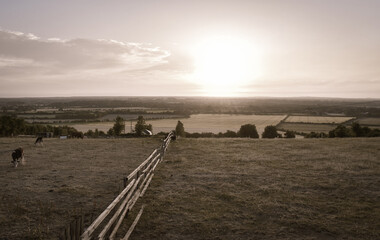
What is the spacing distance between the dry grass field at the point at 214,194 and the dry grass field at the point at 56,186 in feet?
0.13

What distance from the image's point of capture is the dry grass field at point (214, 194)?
9.25 m

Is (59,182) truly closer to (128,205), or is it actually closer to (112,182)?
(112,182)

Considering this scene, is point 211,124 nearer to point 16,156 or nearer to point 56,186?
point 16,156

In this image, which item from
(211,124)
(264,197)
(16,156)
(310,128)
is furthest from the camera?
(211,124)

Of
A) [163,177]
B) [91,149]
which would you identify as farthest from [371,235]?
[91,149]

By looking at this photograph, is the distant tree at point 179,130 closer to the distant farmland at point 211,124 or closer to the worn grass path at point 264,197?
the distant farmland at point 211,124

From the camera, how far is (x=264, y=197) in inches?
484

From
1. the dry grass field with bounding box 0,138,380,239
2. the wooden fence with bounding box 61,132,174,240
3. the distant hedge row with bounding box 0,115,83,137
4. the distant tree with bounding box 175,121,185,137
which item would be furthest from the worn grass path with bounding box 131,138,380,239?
the distant hedge row with bounding box 0,115,83,137

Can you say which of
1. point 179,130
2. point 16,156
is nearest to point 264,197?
point 16,156

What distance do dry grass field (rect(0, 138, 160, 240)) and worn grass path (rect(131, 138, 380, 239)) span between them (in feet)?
8.01

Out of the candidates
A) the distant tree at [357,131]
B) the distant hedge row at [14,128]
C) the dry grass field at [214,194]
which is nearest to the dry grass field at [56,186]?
the dry grass field at [214,194]

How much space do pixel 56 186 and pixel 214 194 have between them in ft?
25.5

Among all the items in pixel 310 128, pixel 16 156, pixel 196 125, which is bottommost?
pixel 196 125

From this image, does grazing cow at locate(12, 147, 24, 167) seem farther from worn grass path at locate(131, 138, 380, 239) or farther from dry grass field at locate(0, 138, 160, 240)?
worn grass path at locate(131, 138, 380, 239)
